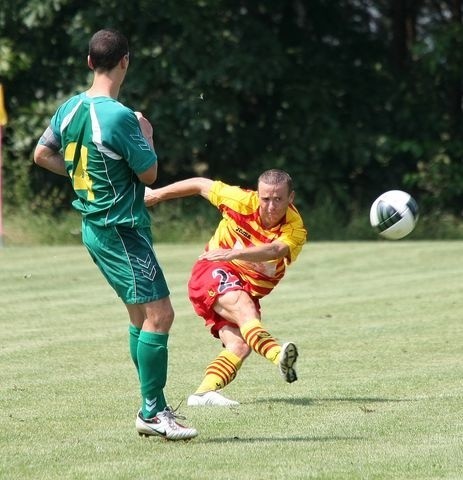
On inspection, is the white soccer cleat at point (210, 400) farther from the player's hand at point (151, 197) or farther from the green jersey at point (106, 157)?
the green jersey at point (106, 157)

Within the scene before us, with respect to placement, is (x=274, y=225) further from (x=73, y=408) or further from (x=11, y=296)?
(x=11, y=296)

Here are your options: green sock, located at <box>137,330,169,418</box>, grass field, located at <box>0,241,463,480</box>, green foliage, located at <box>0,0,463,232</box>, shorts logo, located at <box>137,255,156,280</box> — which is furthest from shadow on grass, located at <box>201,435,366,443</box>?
green foliage, located at <box>0,0,463,232</box>

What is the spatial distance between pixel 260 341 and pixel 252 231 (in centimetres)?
75

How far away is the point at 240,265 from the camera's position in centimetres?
878

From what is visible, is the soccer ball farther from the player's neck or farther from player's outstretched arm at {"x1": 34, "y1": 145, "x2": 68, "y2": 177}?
the player's neck

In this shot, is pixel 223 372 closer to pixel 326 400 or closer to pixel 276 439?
pixel 326 400

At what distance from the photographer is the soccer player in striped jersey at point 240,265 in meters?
8.27

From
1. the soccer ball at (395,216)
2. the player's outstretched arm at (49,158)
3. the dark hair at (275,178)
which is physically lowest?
the soccer ball at (395,216)

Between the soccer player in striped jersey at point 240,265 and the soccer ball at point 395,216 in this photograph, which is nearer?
the soccer player in striped jersey at point 240,265

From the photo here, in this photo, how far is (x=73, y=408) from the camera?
8062mm

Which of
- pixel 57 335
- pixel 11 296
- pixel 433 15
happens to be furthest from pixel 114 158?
pixel 433 15

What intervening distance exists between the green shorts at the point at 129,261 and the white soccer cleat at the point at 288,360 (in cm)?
115

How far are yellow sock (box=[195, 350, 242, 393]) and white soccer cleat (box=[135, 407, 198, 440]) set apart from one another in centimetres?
138

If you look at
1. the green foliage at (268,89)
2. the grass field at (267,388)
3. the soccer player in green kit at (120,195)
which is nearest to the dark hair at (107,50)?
the soccer player in green kit at (120,195)
